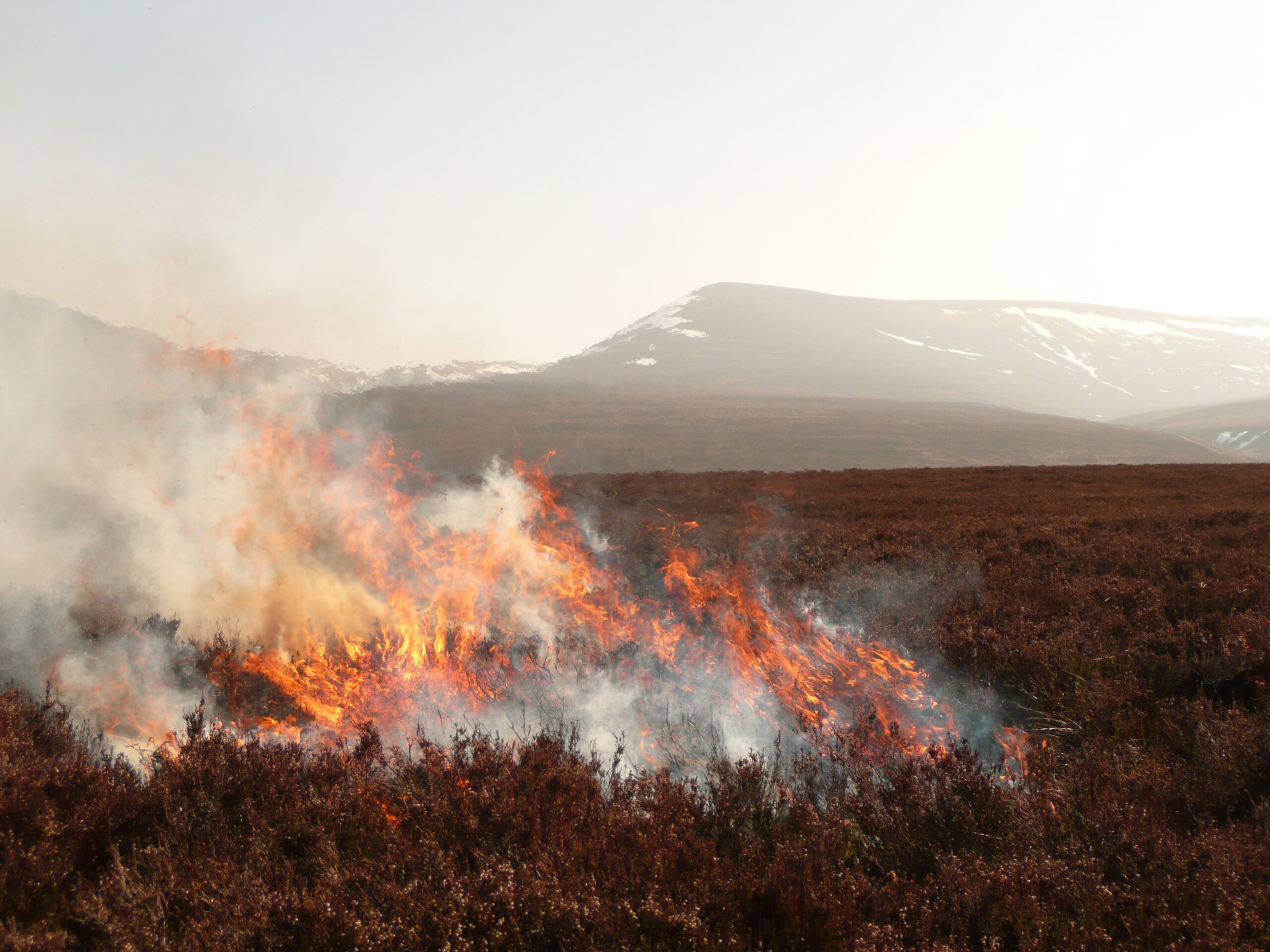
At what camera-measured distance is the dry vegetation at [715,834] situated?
107 inches

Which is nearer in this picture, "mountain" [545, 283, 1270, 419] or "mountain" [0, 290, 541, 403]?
"mountain" [0, 290, 541, 403]

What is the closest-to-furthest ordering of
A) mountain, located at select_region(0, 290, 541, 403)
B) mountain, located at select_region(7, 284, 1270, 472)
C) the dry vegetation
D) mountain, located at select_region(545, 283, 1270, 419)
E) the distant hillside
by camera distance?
the dry vegetation
mountain, located at select_region(0, 290, 541, 403)
mountain, located at select_region(7, 284, 1270, 472)
the distant hillside
mountain, located at select_region(545, 283, 1270, 419)

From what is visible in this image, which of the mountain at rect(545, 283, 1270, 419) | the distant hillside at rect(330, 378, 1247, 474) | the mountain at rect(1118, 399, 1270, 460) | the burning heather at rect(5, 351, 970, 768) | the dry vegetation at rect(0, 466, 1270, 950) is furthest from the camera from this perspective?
the mountain at rect(545, 283, 1270, 419)

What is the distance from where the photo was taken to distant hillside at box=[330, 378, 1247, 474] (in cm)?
4794

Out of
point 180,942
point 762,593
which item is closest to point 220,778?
point 180,942

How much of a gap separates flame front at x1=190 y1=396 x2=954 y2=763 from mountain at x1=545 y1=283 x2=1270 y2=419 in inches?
3311

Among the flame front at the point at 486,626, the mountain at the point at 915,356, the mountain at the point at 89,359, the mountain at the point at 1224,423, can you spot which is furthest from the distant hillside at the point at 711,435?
the flame front at the point at 486,626

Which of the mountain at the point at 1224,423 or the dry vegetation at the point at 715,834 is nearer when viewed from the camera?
the dry vegetation at the point at 715,834

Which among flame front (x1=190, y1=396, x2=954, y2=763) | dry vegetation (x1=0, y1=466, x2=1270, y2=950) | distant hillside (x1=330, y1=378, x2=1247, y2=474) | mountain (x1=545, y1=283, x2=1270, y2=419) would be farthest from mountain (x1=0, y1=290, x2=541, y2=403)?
mountain (x1=545, y1=283, x2=1270, y2=419)

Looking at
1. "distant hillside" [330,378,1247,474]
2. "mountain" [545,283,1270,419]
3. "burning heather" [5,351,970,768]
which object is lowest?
"burning heather" [5,351,970,768]

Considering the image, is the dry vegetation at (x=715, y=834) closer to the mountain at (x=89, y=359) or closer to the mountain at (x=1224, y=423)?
the mountain at (x=89, y=359)

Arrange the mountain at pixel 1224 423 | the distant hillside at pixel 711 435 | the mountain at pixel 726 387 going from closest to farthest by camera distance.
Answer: the mountain at pixel 726 387, the distant hillside at pixel 711 435, the mountain at pixel 1224 423

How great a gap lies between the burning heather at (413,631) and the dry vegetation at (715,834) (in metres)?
0.73

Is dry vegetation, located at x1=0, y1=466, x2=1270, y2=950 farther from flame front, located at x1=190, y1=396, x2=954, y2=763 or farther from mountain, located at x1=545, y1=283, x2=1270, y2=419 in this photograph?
mountain, located at x1=545, y1=283, x2=1270, y2=419
